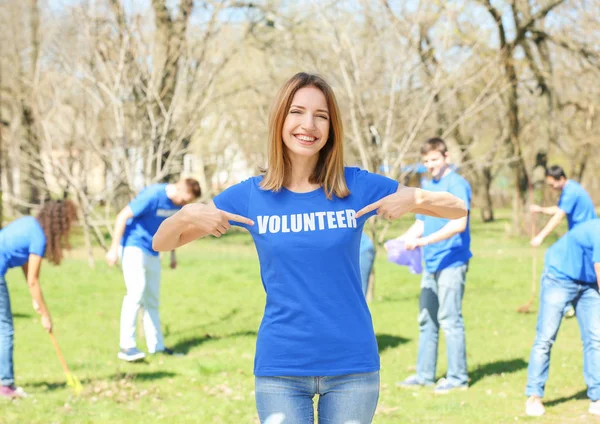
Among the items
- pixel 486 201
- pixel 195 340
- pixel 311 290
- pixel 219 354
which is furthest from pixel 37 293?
pixel 486 201

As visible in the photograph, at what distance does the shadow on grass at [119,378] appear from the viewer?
7068 mm

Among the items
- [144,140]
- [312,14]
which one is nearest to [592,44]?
[312,14]

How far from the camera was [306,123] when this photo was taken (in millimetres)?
2885

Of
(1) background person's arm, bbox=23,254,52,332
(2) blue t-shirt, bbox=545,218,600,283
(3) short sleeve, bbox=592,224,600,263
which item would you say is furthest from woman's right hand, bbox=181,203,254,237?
(1) background person's arm, bbox=23,254,52,332

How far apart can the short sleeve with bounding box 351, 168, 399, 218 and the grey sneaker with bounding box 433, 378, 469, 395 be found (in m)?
4.15

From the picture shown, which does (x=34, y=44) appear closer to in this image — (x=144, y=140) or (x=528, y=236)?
(x=144, y=140)

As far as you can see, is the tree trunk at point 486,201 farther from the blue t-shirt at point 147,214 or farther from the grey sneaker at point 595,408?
the grey sneaker at point 595,408

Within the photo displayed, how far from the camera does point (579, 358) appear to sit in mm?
8008

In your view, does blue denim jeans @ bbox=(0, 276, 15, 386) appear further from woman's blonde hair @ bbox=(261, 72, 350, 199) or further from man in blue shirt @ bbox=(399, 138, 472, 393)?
woman's blonde hair @ bbox=(261, 72, 350, 199)

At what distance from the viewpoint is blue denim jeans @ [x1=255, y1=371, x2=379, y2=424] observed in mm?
2803

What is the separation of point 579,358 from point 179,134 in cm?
603

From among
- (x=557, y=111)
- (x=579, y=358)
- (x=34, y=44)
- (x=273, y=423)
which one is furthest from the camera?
(x=557, y=111)

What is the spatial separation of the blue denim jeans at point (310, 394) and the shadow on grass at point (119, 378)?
438 centimetres

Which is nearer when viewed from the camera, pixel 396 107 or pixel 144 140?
pixel 144 140
